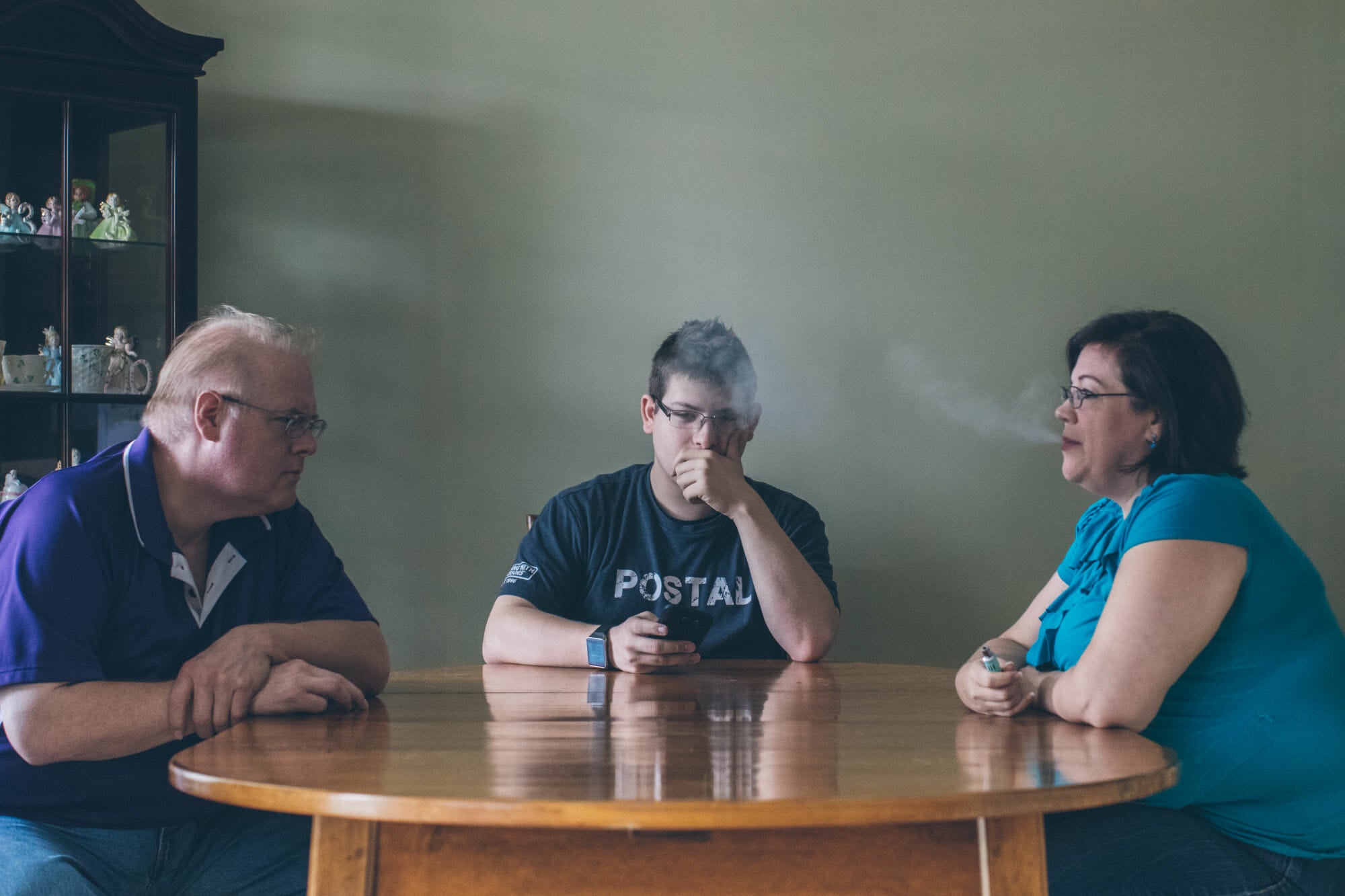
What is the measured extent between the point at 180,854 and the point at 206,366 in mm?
690

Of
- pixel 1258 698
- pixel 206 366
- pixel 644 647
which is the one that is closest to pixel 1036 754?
pixel 1258 698

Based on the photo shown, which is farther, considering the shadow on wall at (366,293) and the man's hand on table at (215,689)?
the shadow on wall at (366,293)

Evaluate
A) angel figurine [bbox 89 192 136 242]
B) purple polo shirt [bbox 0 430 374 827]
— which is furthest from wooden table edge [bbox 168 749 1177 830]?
angel figurine [bbox 89 192 136 242]

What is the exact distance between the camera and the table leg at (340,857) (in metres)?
1.03

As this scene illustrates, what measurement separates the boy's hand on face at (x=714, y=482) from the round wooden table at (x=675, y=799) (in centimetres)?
81

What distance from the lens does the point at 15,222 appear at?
89.6 inches

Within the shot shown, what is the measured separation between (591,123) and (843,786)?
217 centimetres

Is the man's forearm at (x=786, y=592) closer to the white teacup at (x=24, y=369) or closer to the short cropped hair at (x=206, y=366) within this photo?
the short cropped hair at (x=206, y=366)

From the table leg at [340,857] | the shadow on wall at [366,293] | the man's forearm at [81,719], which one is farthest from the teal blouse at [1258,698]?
the shadow on wall at [366,293]

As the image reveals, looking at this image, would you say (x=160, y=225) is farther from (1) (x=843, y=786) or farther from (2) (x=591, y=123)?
(1) (x=843, y=786)

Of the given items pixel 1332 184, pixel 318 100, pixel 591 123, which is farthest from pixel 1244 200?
pixel 318 100

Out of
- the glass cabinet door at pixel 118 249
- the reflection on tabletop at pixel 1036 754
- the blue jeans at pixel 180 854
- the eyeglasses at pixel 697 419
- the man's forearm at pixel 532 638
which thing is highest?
the glass cabinet door at pixel 118 249

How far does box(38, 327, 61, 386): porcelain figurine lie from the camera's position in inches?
90.0

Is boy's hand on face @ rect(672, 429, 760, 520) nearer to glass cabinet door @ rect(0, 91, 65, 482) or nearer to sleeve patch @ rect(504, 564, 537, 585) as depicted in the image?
sleeve patch @ rect(504, 564, 537, 585)
